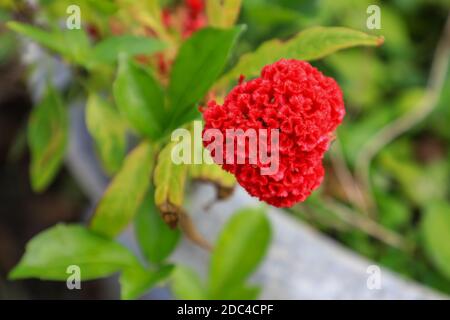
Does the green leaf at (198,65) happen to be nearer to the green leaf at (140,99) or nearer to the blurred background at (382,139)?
the green leaf at (140,99)

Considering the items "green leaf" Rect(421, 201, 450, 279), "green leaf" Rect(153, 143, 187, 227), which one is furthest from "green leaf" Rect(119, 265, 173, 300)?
"green leaf" Rect(421, 201, 450, 279)

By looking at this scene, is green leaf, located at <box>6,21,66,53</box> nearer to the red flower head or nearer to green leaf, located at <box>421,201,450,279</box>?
the red flower head

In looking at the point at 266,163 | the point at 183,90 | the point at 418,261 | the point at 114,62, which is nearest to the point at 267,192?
the point at 266,163
